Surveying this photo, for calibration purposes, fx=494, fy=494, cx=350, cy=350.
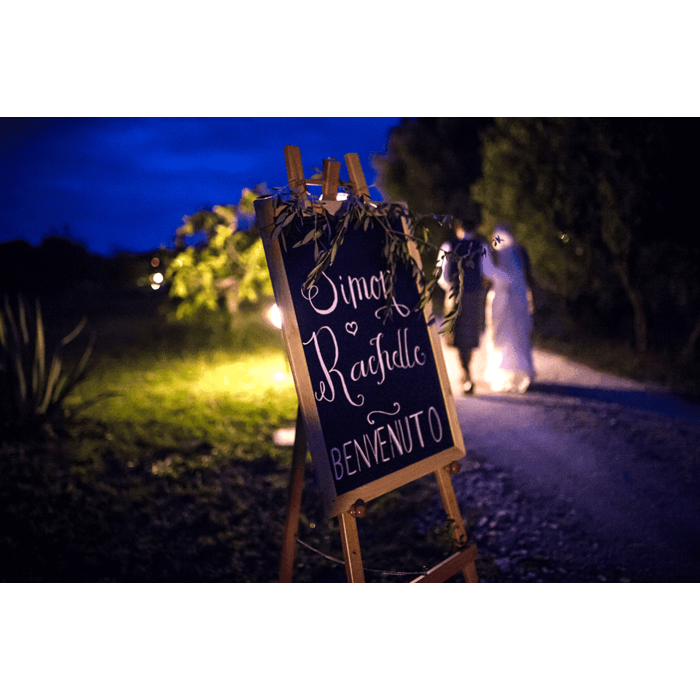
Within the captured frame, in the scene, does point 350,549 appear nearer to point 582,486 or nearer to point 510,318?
point 582,486

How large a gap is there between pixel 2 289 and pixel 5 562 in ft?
43.9

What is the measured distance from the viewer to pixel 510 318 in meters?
5.17

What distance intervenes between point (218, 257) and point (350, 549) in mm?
4992

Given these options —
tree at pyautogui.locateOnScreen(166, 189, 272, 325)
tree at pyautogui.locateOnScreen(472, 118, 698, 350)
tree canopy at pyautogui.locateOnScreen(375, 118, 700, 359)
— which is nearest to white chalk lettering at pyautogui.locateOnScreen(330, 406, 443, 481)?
tree canopy at pyautogui.locateOnScreen(375, 118, 700, 359)

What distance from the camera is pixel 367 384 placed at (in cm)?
196

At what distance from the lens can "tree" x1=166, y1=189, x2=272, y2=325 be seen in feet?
19.3

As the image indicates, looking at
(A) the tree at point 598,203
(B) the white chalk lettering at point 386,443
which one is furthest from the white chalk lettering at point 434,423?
(A) the tree at point 598,203

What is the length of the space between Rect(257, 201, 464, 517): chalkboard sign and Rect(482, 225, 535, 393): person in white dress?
10.5 feet

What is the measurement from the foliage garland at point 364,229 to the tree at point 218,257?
12.7ft

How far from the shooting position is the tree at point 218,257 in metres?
5.88

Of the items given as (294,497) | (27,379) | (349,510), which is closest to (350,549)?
(349,510)

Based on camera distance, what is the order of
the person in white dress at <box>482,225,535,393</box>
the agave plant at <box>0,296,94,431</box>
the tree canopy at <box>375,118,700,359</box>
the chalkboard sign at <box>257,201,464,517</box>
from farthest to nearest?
1. the tree canopy at <box>375,118,700,359</box>
2. the person in white dress at <box>482,225,535,393</box>
3. the agave plant at <box>0,296,94,431</box>
4. the chalkboard sign at <box>257,201,464,517</box>

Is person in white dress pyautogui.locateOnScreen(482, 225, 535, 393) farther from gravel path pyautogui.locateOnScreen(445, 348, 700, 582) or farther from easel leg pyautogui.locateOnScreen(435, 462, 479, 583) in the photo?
easel leg pyautogui.locateOnScreen(435, 462, 479, 583)
